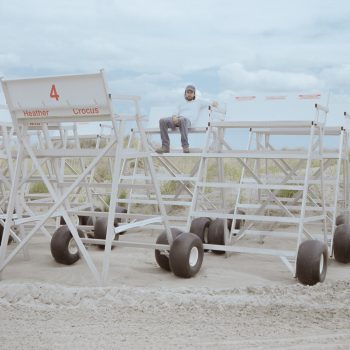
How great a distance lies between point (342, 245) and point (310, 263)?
1421 millimetres

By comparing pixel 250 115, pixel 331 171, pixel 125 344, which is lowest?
pixel 331 171

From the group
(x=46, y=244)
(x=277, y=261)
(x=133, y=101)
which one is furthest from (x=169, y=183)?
(x=133, y=101)

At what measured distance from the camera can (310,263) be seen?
5875 millimetres

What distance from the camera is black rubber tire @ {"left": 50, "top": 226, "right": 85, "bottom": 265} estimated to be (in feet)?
22.2

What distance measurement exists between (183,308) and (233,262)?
2.42 m

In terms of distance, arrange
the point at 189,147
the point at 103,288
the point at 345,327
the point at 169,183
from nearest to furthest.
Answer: the point at 345,327 → the point at 103,288 → the point at 189,147 → the point at 169,183

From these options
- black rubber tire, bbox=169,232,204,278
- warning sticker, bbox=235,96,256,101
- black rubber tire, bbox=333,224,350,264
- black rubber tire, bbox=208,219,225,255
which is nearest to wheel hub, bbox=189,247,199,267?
black rubber tire, bbox=169,232,204,278

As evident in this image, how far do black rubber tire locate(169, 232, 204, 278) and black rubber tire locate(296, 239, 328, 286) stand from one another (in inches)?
40.1

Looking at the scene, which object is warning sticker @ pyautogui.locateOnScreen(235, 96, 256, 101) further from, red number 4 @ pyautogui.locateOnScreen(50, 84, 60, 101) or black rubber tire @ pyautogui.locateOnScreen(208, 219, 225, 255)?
red number 4 @ pyautogui.locateOnScreen(50, 84, 60, 101)

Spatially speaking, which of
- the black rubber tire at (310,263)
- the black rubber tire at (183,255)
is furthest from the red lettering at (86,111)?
the black rubber tire at (310,263)

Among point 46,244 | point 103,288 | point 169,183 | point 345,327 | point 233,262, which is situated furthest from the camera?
point 169,183

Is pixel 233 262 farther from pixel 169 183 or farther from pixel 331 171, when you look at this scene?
pixel 331 171

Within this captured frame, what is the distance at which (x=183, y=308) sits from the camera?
4.83 meters

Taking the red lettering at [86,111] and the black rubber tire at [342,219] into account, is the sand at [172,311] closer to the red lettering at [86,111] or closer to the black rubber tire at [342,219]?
the red lettering at [86,111]
